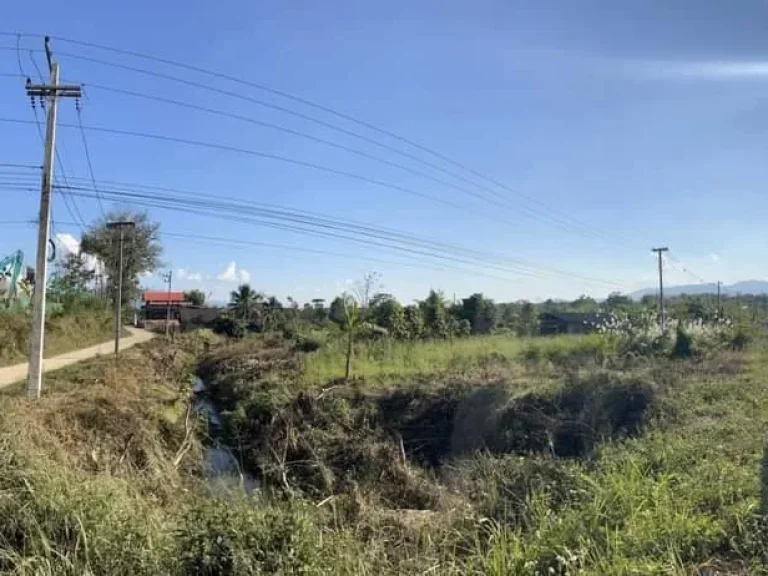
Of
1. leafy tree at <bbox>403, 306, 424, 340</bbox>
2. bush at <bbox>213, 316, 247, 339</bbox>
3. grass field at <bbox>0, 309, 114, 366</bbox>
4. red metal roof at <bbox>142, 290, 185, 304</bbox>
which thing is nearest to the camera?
grass field at <bbox>0, 309, 114, 366</bbox>

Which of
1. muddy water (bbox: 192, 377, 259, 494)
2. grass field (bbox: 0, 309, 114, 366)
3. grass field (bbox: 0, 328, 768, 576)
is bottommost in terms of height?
muddy water (bbox: 192, 377, 259, 494)

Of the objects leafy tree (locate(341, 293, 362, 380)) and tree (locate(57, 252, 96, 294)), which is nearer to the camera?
leafy tree (locate(341, 293, 362, 380))

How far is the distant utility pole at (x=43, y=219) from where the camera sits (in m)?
12.4

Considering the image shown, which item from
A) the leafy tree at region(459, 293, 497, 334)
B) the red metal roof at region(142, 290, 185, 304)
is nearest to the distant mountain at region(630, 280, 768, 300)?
the leafy tree at region(459, 293, 497, 334)

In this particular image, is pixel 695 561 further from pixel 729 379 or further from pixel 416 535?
pixel 729 379

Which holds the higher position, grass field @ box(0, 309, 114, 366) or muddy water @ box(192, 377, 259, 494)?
grass field @ box(0, 309, 114, 366)

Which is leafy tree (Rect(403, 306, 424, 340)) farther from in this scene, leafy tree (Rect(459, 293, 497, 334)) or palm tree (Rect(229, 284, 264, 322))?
palm tree (Rect(229, 284, 264, 322))

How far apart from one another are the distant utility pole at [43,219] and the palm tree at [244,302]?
1521 inches

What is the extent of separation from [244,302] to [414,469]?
145ft

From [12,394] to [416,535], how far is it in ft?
37.2

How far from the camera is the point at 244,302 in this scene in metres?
53.7

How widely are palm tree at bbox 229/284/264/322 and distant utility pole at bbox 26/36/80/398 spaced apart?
38.6 meters

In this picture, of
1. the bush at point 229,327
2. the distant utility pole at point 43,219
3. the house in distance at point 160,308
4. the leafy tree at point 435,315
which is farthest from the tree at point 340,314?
the house in distance at point 160,308

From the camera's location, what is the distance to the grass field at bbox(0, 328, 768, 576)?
433cm
